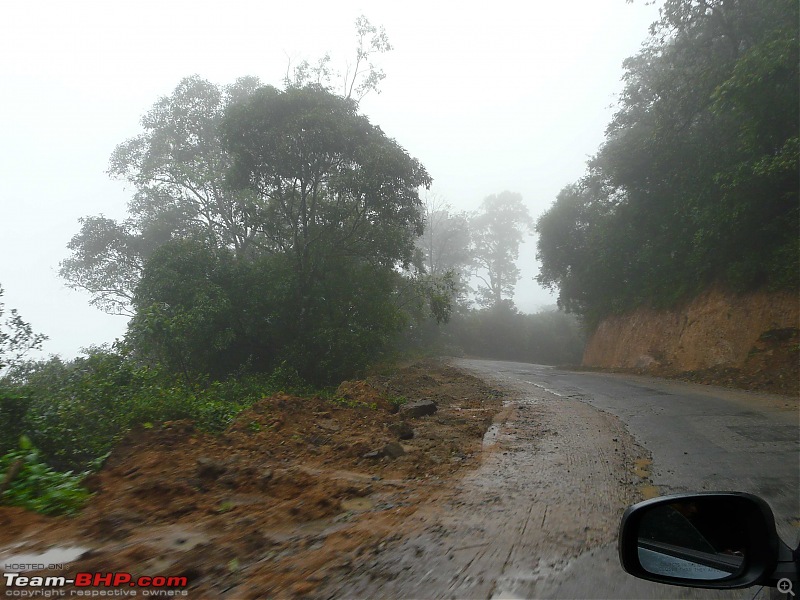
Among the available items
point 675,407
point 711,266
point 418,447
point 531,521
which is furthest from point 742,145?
point 531,521

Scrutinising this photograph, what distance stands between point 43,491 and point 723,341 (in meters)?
16.5

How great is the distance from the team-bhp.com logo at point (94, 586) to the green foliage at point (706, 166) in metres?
13.7

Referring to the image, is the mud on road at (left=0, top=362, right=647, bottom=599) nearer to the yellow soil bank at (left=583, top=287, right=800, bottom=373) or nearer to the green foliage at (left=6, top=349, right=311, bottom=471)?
the green foliage at (left=6, top=349, right=311, bottom=471)

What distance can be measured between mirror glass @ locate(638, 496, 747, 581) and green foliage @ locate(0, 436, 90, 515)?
4254 millimetres

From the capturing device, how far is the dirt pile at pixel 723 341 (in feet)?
40.4

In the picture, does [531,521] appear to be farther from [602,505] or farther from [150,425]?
[150,425]

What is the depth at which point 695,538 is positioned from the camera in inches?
80.7

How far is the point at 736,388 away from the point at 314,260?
39.8ft

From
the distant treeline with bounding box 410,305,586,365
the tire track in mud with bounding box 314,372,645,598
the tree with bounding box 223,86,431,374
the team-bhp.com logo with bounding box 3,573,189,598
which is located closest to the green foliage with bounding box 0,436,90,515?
the team-bhp.com logo with bounding box 3,573,189,598

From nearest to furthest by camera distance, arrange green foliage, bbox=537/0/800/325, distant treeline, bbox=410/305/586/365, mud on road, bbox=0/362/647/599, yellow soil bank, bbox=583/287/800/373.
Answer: mud on road, bbox=0/362/647/599, green foliage, bbox=537/0/800/325, yellow soil bank, bbox=583/287/800/373, distant treeline, bbox=410/305/586/365

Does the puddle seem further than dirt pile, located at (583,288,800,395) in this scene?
No

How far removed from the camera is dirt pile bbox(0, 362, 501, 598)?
3.22 metres

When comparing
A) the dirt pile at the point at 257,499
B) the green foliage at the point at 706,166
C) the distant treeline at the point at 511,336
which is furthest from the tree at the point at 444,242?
the dirt pile at the point at 257,499

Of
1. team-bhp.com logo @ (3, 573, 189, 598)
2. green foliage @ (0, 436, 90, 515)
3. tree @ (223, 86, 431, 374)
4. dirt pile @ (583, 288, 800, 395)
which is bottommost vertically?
team-bhp.com logo @ (3, 573, 189, 598)
